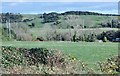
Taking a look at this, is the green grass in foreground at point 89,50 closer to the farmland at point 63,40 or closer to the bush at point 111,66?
the farmland at point 63,40

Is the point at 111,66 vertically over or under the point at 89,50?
under

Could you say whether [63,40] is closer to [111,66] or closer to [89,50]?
[89,50]

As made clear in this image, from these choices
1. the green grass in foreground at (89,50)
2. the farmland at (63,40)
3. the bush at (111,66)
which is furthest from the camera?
the green grass in foreground at (89,50)

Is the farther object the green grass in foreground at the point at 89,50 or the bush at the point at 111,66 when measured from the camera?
the green grass in foreground at the point at 89,50

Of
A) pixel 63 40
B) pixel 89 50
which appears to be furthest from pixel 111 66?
pixel 63 40

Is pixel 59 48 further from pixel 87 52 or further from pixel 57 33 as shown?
pixel 57 33

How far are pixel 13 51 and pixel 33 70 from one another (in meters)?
1.53

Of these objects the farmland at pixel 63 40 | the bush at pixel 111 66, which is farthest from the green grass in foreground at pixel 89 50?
the bush at pixel 111 66

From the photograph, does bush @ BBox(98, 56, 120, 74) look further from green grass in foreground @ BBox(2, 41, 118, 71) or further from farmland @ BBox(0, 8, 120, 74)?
green grass in foreground @ BBox(2, 41, 118, 71)

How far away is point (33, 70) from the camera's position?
925 cm

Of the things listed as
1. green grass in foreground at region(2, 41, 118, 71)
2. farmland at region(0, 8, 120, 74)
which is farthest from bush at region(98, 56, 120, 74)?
green grass in foreground at region(2, 41, 118, 71)

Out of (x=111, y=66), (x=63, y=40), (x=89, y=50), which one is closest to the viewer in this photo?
(x=111, y=66)

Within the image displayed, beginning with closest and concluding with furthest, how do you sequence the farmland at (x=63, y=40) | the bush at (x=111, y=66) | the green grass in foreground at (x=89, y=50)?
the bush at (x=111, y=66)
the farmland at (x=63, y=40)
the green grass in foreground at (x=89, y=50)

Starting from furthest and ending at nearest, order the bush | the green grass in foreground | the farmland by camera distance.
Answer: the green grass in foreground
the farmland
the bush
